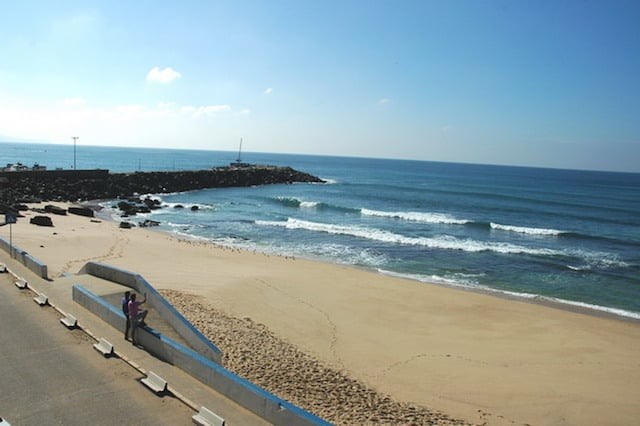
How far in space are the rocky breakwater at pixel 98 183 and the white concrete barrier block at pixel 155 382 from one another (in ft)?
95.7

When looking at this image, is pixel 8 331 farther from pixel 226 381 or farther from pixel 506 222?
pixel 506 222

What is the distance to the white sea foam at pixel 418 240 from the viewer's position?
28.1 metres

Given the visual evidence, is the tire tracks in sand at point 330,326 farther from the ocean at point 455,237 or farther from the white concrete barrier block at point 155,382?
the ocean at point 455,237

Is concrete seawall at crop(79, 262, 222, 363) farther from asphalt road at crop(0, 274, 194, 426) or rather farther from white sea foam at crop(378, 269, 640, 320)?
white sea foam at crop(378, 269, 640, 320)

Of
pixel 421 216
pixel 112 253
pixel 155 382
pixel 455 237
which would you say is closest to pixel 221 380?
pixel 155 382

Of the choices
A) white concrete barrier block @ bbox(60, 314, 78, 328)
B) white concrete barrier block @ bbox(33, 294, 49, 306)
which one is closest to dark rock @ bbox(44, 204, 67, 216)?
white concrete barrier block @ bbox(33, 294, 49, 306)

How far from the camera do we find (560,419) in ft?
30.4

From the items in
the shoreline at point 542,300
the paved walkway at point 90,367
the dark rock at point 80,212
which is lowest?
the shoreline at point 542,300

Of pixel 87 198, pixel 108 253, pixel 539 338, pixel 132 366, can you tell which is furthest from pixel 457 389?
pixel 87 198

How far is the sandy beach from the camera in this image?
9484 mm

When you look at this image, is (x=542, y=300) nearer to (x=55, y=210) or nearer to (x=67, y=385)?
(x=67, y=385)

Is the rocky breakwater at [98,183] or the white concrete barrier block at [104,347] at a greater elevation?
the rocky breakwater at [98,183]

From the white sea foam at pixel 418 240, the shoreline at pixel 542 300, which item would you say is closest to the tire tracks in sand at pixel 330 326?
the shoreline at pixel 542 300

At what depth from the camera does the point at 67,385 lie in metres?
7.23
